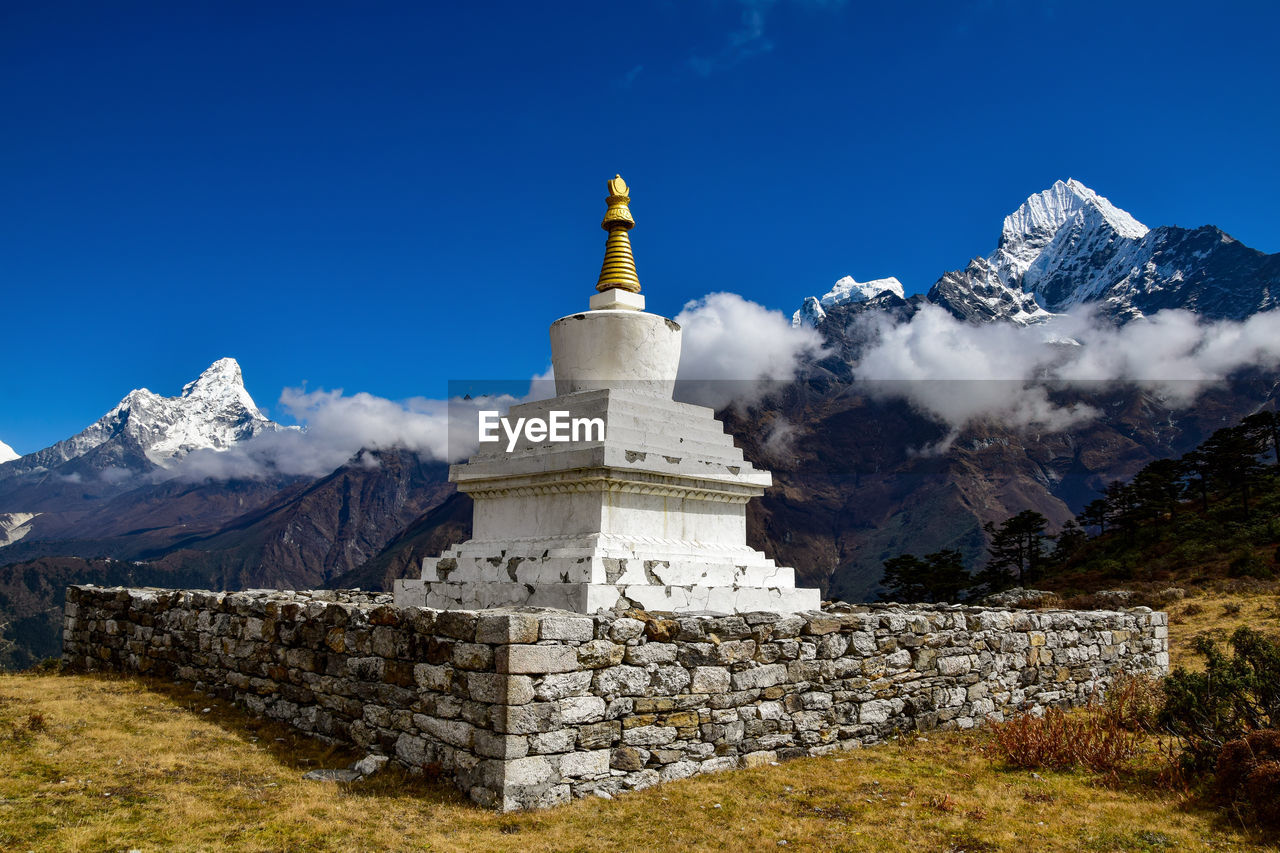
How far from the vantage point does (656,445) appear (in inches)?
436

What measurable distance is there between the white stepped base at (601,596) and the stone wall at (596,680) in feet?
4.25

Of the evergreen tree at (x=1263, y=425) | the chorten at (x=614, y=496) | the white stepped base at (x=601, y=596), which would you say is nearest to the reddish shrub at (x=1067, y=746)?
the white stepped base at (x=601, y=596)

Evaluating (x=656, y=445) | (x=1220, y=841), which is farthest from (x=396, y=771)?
(x=1220, y=841)

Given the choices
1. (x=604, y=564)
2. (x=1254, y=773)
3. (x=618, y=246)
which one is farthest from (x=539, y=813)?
(x=618, y=246)

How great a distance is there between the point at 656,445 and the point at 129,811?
6849mm

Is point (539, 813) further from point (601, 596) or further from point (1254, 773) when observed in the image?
point (1254, 773)

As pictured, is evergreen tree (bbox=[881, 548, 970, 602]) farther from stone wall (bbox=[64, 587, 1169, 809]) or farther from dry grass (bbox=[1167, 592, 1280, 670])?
stone wall (bbox=[64, 587, 1169, 809])

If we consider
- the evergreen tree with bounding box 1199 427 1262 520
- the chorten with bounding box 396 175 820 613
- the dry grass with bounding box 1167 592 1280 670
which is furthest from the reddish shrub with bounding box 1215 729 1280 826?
the evergreen tree with bounding box 1199 427 1262 520

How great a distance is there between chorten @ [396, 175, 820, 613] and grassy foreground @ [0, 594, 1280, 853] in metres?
2.72

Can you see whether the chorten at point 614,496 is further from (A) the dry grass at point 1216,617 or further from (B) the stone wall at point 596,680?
(A) the dry grass at point 1216,617

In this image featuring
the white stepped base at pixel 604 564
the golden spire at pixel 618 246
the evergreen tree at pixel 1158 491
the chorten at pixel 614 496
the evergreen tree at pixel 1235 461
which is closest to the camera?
the white stepped base at pixel 604 564

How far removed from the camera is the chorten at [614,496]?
32.4ft

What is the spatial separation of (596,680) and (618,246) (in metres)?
7.85

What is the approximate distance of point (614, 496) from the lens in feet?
34.4
